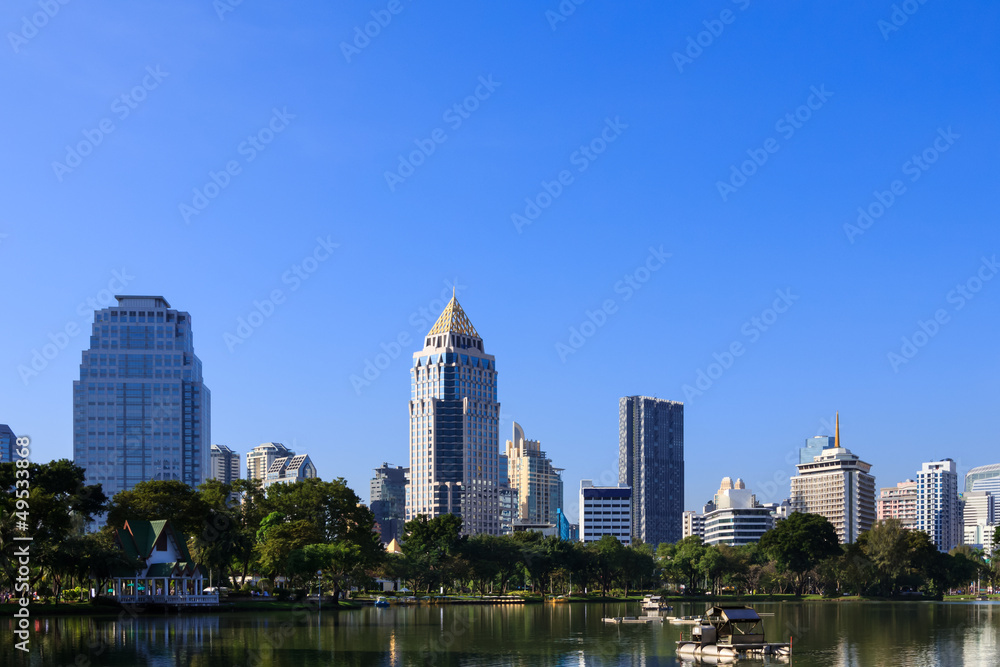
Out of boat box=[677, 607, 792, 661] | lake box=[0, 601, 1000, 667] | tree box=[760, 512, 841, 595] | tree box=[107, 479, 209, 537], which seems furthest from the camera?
tree box=[760, 512, 841, 595]

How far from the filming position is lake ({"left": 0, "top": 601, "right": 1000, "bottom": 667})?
5934cm

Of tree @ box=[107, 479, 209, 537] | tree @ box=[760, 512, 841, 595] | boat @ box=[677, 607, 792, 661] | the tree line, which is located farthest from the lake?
tree @ box=[760, 512, 841, 595]

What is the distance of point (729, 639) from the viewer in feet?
210

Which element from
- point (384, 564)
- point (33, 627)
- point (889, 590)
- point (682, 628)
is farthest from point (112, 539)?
point (889, 590)

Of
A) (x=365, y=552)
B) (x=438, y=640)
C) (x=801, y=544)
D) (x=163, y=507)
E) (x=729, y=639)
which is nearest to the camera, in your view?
(x=729, y=639)

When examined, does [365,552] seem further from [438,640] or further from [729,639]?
[729,639]

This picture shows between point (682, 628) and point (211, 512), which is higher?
point (211, 512)

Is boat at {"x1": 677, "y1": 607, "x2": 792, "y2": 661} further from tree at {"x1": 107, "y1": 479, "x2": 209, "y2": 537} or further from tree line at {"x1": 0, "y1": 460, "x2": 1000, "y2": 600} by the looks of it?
tree at {"x1": 107, "y1": 479, "x2": 209, "y2": 537}

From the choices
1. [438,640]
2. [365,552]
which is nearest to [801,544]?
[365,552]

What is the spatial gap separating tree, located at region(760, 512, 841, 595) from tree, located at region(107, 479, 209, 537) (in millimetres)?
101656

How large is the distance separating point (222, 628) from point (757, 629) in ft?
133

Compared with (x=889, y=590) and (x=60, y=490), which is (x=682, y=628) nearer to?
(x=60, y=490)

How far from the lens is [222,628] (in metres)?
80.9

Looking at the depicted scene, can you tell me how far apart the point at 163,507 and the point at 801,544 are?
108m
